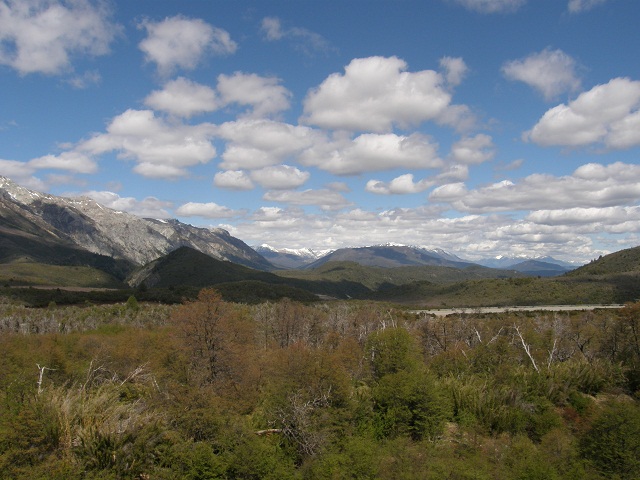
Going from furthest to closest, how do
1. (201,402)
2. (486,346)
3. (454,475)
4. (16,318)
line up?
(16,318), (486,346), (201,402), (454,475)

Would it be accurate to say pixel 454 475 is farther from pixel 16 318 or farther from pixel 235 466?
pixel 16 318

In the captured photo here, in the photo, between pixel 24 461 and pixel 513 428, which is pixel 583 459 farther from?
pixel 24 461

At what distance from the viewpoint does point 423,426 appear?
25.2m

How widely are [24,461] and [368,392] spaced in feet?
64.8

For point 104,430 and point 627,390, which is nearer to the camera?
point 104,430

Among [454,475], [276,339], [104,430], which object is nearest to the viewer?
[104,430]

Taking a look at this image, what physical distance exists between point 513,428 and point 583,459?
6.72 metres

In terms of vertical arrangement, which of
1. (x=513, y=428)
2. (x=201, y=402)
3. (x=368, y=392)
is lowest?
(x=513, y=428)

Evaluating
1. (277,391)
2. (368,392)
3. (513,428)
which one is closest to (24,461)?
(277,391)

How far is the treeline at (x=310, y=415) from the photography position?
1727 centimetres

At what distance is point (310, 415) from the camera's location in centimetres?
2303

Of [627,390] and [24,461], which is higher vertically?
[24,461]

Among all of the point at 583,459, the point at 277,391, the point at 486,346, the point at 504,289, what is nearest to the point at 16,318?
the point at 277,391

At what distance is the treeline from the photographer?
17266 millimetres
